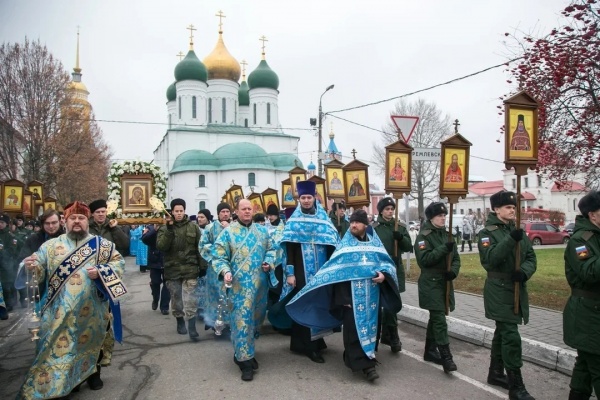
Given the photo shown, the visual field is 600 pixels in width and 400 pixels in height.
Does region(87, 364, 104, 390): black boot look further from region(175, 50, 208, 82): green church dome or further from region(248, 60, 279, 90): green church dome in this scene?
region(248, 60, 279, 90): green church dome

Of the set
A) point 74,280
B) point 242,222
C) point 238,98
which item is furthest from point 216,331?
point 238,98

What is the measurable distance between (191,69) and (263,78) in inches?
332

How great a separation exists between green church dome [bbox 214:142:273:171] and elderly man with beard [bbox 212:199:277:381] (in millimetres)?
42189

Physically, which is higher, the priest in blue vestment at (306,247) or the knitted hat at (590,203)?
the knitted hat at (590,203)

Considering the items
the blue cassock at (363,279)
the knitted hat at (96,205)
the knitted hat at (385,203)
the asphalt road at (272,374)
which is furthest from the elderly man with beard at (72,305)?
the knitted hat at (385,203)

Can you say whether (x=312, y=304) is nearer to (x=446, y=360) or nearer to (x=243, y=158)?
(x=446, y=360)

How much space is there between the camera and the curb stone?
5.06m

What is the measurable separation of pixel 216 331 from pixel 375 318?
2578mm

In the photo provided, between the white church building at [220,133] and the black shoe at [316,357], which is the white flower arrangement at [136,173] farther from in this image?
the white church building at [220,133]

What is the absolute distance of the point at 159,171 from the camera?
29.8ft

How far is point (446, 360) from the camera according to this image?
494cm

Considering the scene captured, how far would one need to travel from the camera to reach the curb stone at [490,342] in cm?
506

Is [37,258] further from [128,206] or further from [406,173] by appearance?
[406,173]

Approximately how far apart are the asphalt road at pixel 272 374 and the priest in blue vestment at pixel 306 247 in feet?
0.87
